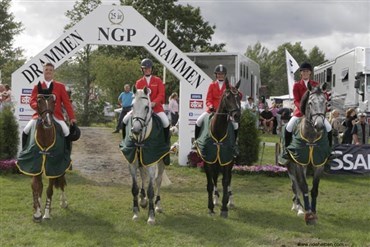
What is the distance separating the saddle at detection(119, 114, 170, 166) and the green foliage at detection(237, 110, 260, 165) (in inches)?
209

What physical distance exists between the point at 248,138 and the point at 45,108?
709 centimetres

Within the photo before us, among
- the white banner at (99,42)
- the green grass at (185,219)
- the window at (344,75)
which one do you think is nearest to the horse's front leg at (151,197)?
the green grass at (185,219)

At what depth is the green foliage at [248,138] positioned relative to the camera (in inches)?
536

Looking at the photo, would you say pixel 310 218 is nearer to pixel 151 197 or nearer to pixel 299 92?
pixel 299 92

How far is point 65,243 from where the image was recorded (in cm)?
695

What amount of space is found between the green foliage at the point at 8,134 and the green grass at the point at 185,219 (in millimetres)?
1464

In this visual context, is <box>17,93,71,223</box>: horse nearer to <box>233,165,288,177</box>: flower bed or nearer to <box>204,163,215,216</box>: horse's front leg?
<box>204,163,215,216</box>: horse's front leg

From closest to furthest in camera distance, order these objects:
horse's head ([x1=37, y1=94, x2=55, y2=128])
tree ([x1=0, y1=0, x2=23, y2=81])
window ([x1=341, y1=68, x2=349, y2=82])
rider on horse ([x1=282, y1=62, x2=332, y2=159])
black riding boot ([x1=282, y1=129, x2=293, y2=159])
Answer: horse's head ([x1=37, y1=94, x2=55, y2=128]) → rider on horse ([x1=282, y1=62, x2=332, y2=159]) → black riding boot ([x1=282, y1=129, x2=293, y2=159]) → window ([x1=341, y1=68, x2=349, y2=82]) → tree ([x1=0, y1=0, x2=23, y2=81])

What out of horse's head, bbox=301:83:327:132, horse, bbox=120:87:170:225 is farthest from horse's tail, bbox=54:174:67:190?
horse's head, bbox=301:83:327:132

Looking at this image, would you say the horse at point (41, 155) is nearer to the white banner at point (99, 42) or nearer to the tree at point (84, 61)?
the white banner at point (99, 42)

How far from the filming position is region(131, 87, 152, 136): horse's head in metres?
7.84

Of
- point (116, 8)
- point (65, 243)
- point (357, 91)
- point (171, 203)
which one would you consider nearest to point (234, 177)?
point (171, 203)

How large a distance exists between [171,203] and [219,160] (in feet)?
5.27

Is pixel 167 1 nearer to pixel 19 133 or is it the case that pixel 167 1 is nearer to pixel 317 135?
pixel 19 133
